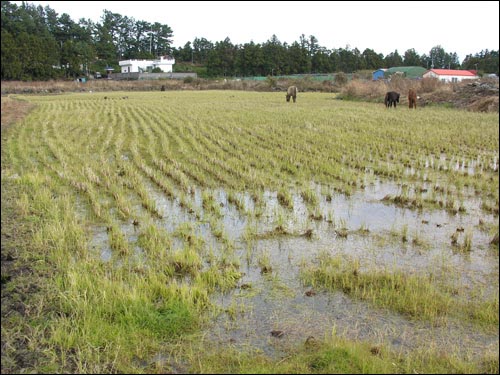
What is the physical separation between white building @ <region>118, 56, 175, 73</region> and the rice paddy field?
178 ft

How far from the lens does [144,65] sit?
208 ft

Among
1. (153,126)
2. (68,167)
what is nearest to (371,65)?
(153,126)

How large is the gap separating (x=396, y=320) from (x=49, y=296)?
267 centimetres

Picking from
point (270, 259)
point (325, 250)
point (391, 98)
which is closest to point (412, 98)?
point (391, 98)

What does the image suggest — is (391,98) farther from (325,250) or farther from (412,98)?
(325,250)

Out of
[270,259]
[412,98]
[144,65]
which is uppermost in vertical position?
[144,65]

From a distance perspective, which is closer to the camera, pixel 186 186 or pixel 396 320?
pixel 396 320

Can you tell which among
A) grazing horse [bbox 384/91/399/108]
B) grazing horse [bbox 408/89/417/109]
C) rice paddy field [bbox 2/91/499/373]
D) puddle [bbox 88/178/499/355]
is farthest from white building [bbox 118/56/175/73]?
puddle [bbox 88/178/499/355]

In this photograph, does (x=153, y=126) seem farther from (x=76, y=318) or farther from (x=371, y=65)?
(x=371, y=65)

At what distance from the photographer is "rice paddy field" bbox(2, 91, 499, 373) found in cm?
266

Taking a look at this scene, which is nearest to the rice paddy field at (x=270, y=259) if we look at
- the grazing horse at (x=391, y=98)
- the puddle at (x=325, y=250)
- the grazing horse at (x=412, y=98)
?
the puddle at (x=325, y=250)

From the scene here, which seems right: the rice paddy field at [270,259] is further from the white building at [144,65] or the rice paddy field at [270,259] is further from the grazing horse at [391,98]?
the white building at [144,65]

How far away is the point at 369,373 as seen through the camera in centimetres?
230

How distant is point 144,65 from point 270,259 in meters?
64.2
